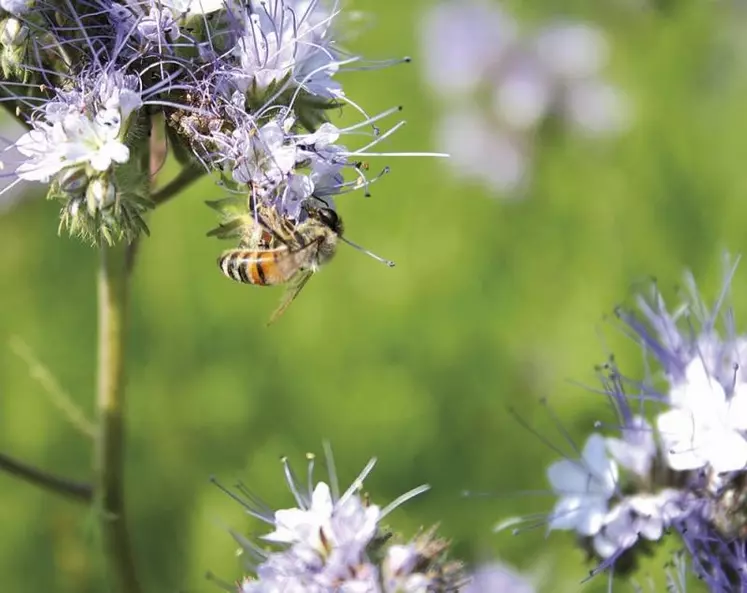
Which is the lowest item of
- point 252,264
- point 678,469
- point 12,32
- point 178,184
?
point 678,469

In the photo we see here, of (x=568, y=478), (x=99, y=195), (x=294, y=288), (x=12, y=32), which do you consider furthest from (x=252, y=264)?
(x=568, y=478)

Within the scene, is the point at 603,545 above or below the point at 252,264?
below

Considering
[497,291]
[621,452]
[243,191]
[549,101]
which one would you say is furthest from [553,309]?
[243,191]

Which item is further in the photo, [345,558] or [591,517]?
[591,517]

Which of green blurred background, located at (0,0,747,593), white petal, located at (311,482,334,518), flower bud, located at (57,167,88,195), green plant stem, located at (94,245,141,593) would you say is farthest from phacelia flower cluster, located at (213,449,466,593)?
green blurred background, located at (0,0,747,593)

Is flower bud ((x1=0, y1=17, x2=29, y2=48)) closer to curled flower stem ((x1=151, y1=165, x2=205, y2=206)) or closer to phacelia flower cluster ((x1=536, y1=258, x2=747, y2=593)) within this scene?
curled flower stem ((x1=151, y1=165, x2=205, y2=206))

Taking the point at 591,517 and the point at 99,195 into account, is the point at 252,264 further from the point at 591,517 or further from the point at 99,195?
the point at 591,517

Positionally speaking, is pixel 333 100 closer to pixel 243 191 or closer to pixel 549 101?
pixel 243 191
